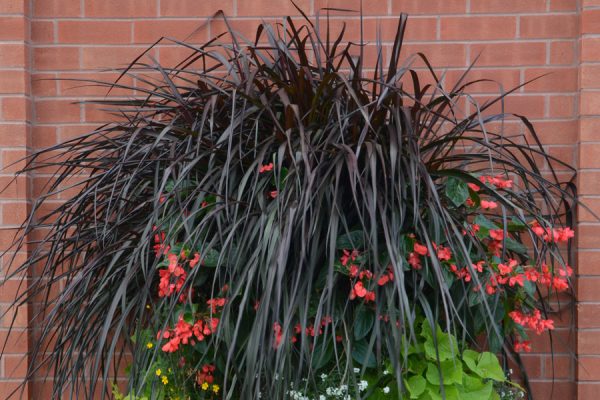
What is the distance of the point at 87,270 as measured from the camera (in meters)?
2.19

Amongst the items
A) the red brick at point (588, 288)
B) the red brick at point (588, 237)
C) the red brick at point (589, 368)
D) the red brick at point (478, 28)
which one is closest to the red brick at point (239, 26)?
the red brick at point (478, 28)

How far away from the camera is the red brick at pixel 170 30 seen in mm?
2742

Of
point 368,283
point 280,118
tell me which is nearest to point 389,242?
point 368,283

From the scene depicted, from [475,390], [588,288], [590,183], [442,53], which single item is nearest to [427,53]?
[442,53]

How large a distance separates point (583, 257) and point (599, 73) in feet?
2.14

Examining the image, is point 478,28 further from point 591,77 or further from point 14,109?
point 14,109

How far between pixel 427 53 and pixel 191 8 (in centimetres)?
90

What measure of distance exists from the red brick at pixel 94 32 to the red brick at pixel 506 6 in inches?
51.3

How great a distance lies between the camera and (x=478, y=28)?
2.69 meters

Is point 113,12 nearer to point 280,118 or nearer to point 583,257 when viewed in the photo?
point 280,118

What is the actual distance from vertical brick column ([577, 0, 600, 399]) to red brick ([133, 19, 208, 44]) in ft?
4.61

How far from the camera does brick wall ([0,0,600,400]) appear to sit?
2.58 m

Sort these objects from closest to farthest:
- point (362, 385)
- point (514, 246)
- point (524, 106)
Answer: point (362, 385)
point (514, 246)
point (524, 106)

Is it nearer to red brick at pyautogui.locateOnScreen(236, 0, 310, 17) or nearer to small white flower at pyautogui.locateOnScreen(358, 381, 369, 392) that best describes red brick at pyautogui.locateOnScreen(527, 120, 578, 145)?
red brick at pyautogui.locateOnScreen(236, 0, 310, 17)
